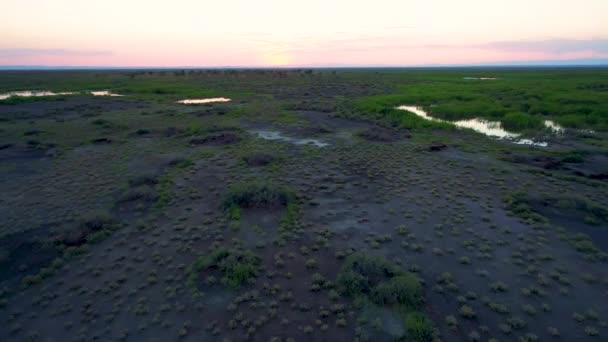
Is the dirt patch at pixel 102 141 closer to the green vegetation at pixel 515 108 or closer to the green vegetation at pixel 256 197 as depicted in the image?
the green vegetation at pixel 256 197

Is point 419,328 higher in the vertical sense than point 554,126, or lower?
lower

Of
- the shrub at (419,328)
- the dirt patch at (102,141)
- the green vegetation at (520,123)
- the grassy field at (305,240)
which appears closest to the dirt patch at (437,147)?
the grassy field at (305,240)

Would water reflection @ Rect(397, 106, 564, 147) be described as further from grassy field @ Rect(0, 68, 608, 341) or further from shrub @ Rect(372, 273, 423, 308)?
shrub @ Rect(372, 273, 423, 308)

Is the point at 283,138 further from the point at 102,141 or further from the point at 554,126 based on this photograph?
the point at 554,126

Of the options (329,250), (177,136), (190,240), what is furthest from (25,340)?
(177,136)

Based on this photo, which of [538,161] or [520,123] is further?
[520,123]

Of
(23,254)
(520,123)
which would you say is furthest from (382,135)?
(23,254)
